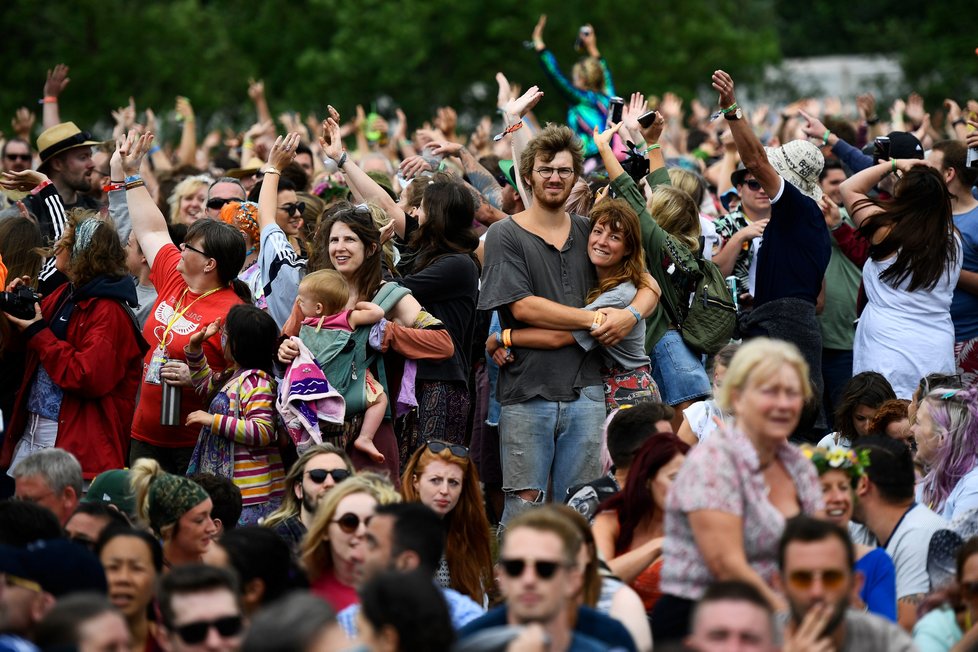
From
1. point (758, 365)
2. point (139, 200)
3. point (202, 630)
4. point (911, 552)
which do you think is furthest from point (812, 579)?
point (139, 200)

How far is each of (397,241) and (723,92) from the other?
8.11ft

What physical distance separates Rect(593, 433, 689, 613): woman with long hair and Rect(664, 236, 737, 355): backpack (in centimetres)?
243

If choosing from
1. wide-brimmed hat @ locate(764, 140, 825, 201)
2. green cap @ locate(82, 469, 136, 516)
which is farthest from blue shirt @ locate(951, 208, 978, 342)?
green cap @ locate(82, 469, 136, 516)

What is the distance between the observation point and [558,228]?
26.7 ft

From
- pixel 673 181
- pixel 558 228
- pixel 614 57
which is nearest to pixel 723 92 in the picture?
pixel 558 228

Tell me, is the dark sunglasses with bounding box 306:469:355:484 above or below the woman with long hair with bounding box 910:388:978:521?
above

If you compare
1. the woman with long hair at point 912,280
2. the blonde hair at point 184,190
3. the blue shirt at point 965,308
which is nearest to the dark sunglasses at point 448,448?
the woman with long hair at point 912,280

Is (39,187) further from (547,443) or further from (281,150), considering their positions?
(547,443)

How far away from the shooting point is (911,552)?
21.4 ft

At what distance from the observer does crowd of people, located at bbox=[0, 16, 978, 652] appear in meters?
5.19

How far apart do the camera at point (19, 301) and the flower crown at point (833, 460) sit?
4.16 meters

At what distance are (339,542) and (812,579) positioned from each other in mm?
2116

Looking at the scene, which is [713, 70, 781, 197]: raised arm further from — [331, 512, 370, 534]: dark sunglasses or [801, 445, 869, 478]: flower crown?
[331, 512, 370, 534]: dark sunglasses

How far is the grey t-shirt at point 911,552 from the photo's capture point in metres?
6.53
